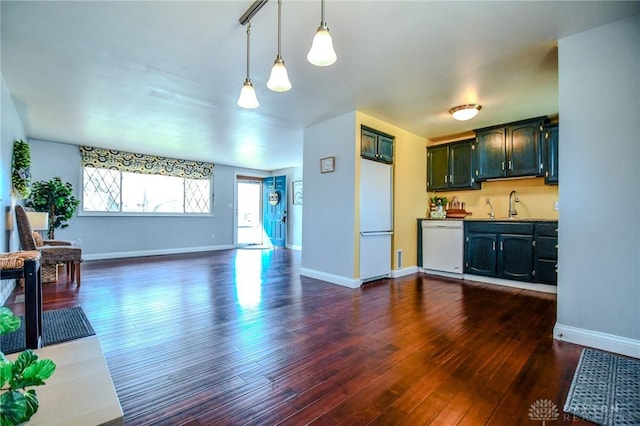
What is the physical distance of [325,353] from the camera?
6.61 feet

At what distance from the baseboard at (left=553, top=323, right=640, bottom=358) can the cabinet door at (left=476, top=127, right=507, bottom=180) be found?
2.59 meters

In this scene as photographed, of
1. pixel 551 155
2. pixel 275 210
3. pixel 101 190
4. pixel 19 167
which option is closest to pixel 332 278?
pixel 551 155

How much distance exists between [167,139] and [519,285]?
615 centimetres

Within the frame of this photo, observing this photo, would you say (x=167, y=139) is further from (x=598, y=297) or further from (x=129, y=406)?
(x=598, y=297)

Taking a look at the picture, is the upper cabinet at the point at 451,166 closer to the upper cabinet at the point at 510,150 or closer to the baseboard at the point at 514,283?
the upper cabinet at the point at 510,150

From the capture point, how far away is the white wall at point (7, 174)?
320 cm

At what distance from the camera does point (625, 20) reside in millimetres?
2080

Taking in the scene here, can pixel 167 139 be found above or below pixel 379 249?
above

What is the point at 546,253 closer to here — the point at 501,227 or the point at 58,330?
the point at 501,227

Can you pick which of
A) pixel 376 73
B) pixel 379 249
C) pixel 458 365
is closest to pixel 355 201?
pixel 379 249

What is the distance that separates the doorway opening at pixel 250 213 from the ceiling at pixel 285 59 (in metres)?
4.48

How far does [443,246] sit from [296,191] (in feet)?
14.8

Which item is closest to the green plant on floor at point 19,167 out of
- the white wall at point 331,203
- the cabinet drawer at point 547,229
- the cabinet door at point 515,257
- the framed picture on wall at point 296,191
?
the white wall at point 331,203

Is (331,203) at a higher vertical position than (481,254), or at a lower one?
higher
